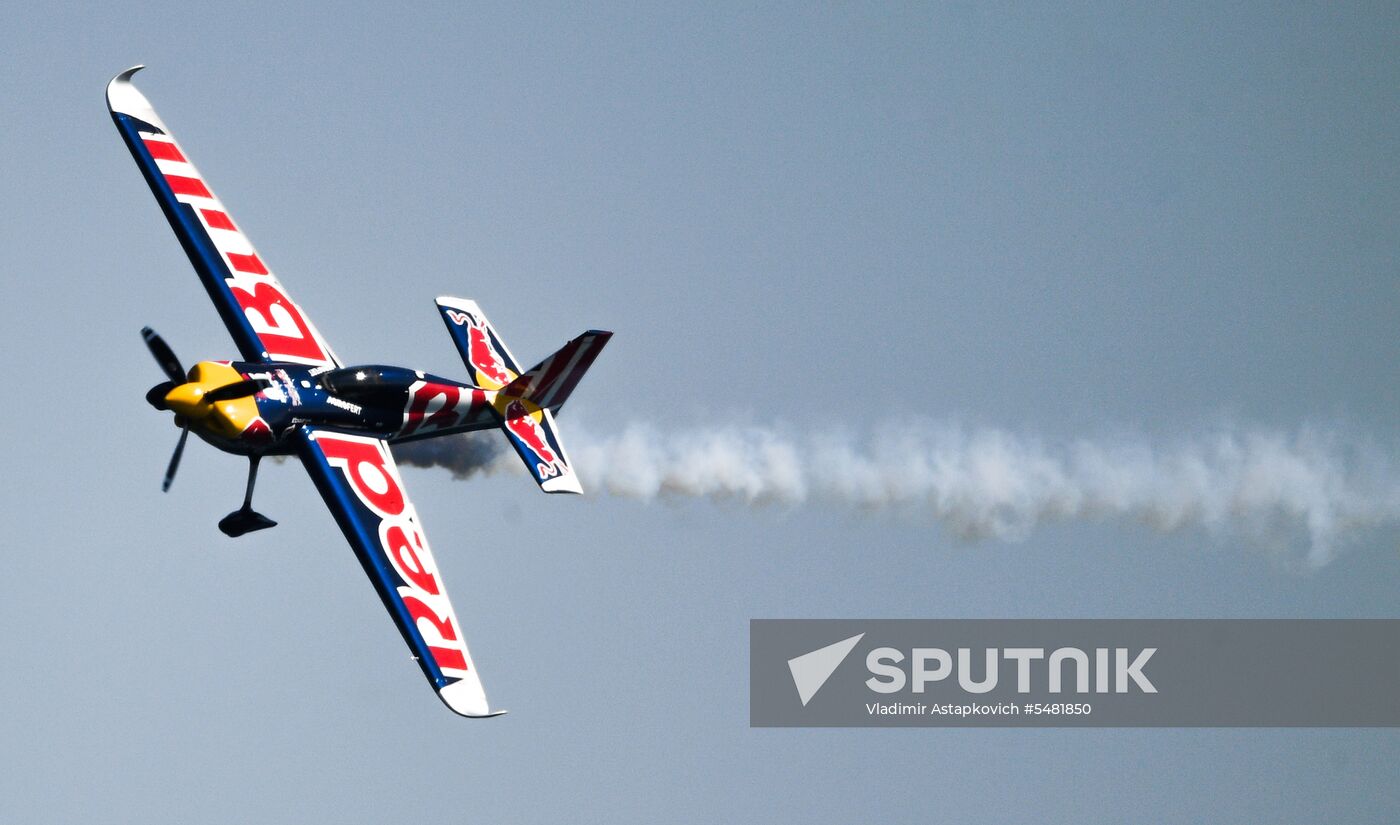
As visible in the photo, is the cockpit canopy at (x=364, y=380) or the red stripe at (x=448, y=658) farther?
the cockpit canopy at (x=364, y=380)

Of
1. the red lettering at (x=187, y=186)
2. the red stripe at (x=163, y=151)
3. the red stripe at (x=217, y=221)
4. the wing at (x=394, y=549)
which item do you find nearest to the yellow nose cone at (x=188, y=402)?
the wing at (x=394, y=549)

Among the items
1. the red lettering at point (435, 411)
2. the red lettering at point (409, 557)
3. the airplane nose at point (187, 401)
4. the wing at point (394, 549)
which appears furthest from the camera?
the red lettering at point (435, 411)

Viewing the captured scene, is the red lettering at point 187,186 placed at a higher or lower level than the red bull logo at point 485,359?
higher

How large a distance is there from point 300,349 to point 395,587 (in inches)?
263

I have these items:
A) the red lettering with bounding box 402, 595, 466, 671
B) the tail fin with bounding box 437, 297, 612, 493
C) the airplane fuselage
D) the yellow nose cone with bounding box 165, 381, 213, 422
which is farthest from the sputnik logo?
the yellow nose cone with bounding box 165, 381, 213, 422

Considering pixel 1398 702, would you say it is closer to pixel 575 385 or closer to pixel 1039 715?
pixel 1039 715

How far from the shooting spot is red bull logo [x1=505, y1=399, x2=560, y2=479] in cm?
4616

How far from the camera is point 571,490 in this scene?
151 feet

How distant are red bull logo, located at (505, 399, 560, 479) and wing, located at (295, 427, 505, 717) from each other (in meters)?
3.61

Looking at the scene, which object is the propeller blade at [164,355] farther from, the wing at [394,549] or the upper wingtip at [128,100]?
the upper wingtip at [128,100]

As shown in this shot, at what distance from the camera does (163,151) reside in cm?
4716

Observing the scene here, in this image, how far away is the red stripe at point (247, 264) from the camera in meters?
45.8

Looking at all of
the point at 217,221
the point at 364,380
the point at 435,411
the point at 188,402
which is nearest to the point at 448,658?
the point at 188,402

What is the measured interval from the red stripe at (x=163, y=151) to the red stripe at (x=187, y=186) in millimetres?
519
